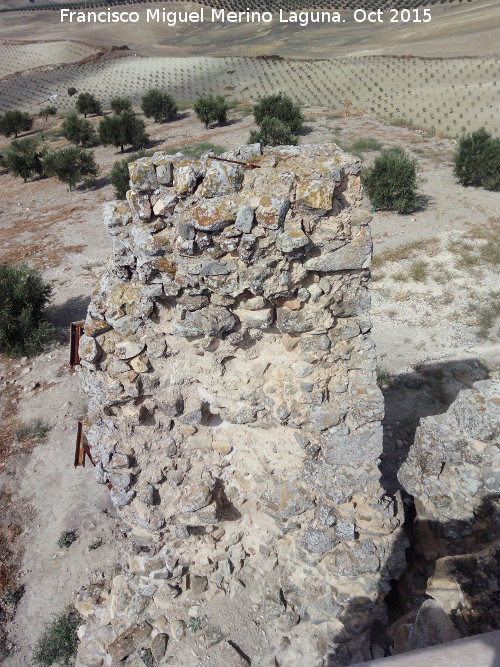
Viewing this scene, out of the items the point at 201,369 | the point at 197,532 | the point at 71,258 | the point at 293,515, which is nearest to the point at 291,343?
the point at 201,369

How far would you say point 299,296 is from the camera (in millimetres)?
3807

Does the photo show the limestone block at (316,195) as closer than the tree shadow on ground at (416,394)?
Yes

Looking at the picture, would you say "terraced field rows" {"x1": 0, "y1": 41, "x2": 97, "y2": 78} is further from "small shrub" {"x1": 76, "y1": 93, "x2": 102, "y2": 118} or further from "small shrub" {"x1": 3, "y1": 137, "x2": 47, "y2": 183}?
"small shrub" {"x1": 3, "y1": 137, "x2": 47, "y2": 183}

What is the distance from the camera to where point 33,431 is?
8.20m

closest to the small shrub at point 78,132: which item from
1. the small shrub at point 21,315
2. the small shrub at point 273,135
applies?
the small shrub at point 273,135

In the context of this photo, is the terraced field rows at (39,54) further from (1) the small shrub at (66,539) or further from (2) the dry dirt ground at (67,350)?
(1) the small shrub at (66,539)

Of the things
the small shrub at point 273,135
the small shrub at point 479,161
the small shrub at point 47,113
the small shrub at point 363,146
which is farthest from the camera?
the small shrub at point 47,113

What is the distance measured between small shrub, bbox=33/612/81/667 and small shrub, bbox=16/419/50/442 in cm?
344

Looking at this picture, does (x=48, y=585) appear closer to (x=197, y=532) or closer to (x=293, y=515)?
(x=197, y=532)

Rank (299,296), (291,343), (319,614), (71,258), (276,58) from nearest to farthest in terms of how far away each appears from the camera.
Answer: (299,296) < (291,343) < (319,614) < (71,258) < (276,58)

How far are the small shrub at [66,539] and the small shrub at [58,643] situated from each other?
103 centimetres

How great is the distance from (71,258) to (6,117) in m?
23.2

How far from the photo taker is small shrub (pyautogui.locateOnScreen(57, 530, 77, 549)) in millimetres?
6301

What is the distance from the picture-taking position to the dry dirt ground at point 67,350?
6.25 meters
